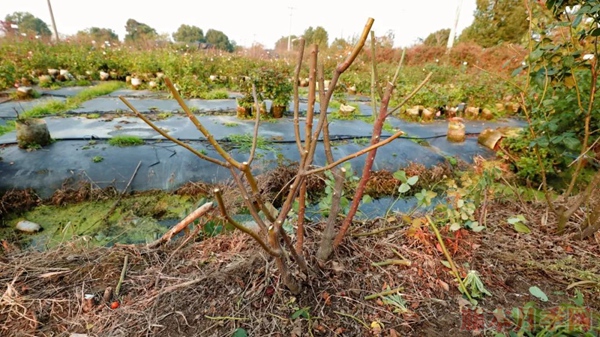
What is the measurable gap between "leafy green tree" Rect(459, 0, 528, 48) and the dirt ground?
66.8 ft

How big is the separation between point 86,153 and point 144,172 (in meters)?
0.99

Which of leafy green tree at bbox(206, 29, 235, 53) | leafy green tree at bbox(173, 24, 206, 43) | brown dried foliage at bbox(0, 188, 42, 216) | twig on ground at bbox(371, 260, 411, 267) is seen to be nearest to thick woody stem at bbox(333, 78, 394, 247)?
twig on ground at bbox(371, 260, 411, 267)

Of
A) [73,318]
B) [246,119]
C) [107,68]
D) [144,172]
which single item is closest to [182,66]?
[107,68]

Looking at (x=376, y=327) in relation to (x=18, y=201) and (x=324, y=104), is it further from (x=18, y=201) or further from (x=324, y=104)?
(x=18, y=201)

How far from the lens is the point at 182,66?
9742mm

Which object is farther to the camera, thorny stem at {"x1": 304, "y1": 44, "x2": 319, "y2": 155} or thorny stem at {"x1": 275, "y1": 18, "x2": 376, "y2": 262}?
thorny stem at {"x1": 304, "y1": 44, "x2": 319, "y2": 155}

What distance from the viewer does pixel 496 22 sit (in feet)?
59.6

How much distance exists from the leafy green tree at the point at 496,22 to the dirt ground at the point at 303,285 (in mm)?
20365

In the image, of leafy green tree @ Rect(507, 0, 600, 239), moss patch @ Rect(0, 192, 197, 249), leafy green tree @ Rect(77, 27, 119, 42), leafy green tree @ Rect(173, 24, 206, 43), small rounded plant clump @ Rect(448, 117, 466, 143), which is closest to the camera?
leafy green tree @ Rect(507, 0, 600, 239)

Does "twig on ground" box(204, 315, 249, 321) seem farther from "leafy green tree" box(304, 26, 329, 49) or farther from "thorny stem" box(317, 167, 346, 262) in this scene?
"leafy green tree" box(304, 26, 329, 49)

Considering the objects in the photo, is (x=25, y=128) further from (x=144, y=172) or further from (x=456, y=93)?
(x=456, y=93)

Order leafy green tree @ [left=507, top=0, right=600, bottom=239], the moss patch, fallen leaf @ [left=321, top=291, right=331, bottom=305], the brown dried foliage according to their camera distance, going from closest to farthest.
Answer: fallen leaf @ [left=321, top=291, right=331, bottom=305]
leafy green tree @ [left=507, top=0, right=600, bottom=239]
the moss patch
the brown dried foliage

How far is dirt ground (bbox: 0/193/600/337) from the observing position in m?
1.20

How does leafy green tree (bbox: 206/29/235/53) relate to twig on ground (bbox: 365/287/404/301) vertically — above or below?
above
